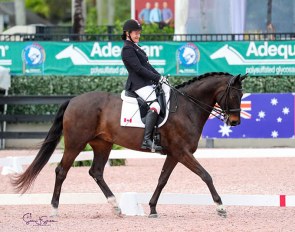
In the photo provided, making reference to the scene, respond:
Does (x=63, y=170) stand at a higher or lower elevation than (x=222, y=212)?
higher

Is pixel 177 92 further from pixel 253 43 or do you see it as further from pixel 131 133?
pixel 253 43

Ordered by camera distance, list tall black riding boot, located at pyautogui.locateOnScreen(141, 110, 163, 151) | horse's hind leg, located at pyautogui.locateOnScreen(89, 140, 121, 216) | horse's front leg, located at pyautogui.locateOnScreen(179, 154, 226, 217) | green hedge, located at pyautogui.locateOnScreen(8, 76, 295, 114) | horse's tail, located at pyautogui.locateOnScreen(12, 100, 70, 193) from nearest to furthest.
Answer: horse's front leg, located at pyautogui.locateOnScreen(179, 154, 226, 217), tall black riding boot, located at pyautogui.locateOnScreen(141, 110, 163, 151), horse's hind leg, located at pyautogui.locateOnScreen(89, 140, 121, 216), horse's tail, located at pyautogui.locateOnScreen(12, 100, 70, 193), green hedge, located at pyautogui.locateOnScreen(8, 76, 295, 114)

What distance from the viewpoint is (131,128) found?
38.7ft

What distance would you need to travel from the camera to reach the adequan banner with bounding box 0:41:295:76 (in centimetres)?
2319

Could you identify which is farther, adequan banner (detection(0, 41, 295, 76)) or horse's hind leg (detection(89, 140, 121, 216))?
adequan banner (detection(0, 41, 295, 76))

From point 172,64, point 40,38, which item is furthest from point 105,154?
point 40,38

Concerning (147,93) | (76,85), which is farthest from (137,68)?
(76,85)

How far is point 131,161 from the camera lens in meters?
20.3

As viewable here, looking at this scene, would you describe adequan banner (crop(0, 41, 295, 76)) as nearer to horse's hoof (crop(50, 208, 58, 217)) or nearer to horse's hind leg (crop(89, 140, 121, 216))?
horse's hind leg (crop(89, 140, 121, 216))

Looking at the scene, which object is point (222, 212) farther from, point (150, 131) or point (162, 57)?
point (162, 57)

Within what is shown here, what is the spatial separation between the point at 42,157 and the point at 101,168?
31.7 inches

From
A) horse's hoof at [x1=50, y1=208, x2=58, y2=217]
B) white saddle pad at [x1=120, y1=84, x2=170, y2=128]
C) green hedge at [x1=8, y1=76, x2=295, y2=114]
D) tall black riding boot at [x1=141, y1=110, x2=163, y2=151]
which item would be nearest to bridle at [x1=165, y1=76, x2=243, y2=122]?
white saddle pad at [x1=120, y1=84, x2=170, y2=128]

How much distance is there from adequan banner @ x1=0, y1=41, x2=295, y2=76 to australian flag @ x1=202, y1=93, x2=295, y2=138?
170 centimetres

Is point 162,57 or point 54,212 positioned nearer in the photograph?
point 54,212
